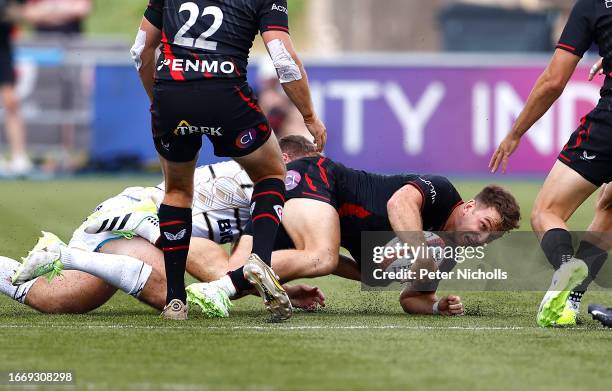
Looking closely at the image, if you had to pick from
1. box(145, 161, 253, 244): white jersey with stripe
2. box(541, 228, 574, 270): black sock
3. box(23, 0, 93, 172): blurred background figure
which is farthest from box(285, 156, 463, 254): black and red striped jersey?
box(23, 0, 93, 172): blurred background figure

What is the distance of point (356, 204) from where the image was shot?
7285mm

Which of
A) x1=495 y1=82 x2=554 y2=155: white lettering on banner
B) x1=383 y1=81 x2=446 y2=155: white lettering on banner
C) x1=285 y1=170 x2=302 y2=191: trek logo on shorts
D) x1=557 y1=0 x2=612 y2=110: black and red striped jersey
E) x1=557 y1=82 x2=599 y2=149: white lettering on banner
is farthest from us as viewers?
x1=383 y1=81 x2=446 y2=155: white lettering on banner

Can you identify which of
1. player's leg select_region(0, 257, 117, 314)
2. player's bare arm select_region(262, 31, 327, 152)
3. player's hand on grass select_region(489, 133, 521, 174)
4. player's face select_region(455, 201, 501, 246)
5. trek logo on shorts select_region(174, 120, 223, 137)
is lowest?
player's leg select_region(0, 257, 117, 314)

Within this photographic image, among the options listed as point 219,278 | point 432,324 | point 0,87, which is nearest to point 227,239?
point 219,278

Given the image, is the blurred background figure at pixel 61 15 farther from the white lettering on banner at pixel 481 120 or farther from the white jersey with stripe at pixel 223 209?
the white jersey with stripe at pixel 223 209

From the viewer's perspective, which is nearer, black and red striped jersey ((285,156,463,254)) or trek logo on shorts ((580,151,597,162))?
trek logo on shorts ((580,151,597,162))

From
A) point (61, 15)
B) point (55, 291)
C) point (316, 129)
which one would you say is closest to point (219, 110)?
point (316, 129)

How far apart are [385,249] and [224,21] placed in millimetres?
1645

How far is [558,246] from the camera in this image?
6.36 metres

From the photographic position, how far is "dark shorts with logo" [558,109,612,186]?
20.8 feet

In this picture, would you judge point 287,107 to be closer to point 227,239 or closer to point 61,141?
point 61,141

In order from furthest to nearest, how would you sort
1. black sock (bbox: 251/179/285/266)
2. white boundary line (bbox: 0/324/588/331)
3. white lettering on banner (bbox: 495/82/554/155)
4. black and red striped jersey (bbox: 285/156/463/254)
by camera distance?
1. white lettering on banner (bbox: 495/82/554/155)
2. black and red striped jersey (bbox: 285/156/463/254)
3. black sock (bbox: 251/179/285/266)
4. white boundary line (bbox: 0/324/588/331)

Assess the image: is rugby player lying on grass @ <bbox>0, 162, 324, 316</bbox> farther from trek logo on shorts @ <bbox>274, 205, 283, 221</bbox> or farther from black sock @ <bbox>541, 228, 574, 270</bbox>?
black sock @ <bbox>541, 228, 574, 270</bbox>

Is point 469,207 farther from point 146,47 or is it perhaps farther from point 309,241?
point 146,47
